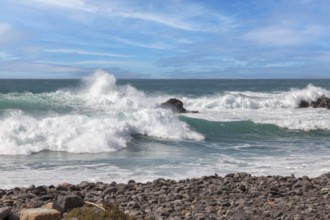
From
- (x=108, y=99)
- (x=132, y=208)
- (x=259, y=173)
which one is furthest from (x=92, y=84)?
(x=132, y=208)

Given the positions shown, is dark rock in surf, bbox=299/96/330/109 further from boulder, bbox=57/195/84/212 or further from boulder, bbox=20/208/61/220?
boulder, bbox=20/208/61/220

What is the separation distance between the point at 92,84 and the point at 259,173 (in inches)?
1050

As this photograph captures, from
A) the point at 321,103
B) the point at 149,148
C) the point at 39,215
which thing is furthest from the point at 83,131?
the point at 321,103

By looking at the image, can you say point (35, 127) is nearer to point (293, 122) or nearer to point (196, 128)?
point (196, 128)

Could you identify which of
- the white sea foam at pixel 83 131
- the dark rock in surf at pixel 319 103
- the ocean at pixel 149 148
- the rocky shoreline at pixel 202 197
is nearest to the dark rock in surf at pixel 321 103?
the dark rock in surf at pixel 319 103

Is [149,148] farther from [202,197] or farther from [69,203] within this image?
[69,203]

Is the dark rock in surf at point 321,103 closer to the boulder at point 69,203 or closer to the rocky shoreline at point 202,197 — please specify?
the rocky shoreline at point 202,197

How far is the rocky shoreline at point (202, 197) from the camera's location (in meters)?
6.61

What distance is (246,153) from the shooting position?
542 inches

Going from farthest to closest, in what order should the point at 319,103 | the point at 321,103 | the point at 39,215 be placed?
the point at 319,103 < the point at 321,103 < the point at 39,215

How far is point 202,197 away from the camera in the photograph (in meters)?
7.83

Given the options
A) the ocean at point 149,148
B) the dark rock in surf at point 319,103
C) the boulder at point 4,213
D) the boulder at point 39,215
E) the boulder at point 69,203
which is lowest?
the ocean at point 149,148

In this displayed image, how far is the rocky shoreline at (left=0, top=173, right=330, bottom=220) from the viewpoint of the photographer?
21.7 feet

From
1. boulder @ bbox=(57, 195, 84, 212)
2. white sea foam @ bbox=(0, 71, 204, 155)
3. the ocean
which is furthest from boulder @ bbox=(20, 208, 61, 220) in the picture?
white sea foam @ bbox=(0, 71, 204, 155)
